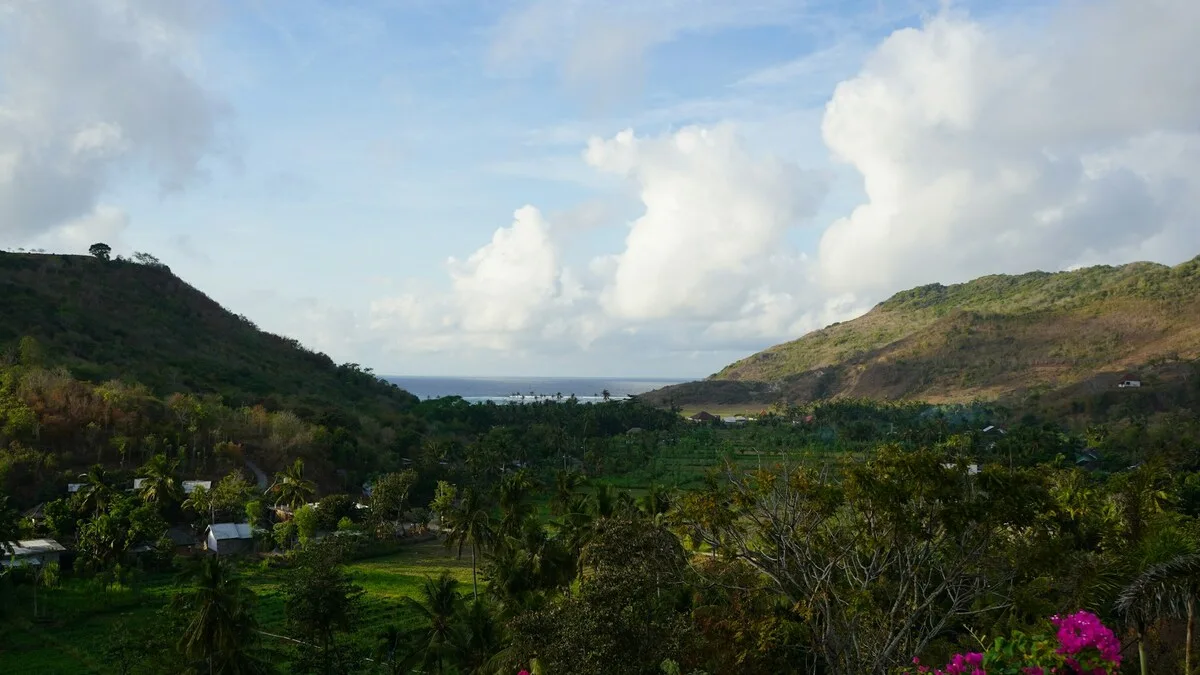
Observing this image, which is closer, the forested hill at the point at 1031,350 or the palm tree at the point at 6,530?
the palm tree at the point at 6,530

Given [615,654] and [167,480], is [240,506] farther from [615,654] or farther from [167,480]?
[615,654]

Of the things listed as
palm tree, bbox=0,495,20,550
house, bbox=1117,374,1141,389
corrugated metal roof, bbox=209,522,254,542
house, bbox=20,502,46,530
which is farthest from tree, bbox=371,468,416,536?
house, bbox=1117,374,1141,389

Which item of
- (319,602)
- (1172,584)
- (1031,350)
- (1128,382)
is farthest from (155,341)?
(1031,350)

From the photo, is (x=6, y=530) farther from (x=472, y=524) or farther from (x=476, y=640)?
(x=476, y=640)

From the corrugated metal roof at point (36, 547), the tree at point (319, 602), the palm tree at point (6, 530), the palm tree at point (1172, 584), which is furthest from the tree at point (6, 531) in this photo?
the palm tree at point (1172, 584)

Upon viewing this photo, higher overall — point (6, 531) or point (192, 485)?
point (192, 485)

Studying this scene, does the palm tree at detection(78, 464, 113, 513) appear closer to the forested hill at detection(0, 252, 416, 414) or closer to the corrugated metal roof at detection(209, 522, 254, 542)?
the corrugated metal roof at detection(209, 522, 254, 542)

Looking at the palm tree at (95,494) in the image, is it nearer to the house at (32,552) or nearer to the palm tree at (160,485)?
the house at (32,552)

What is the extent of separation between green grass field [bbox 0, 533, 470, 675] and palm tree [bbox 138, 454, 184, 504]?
737 centimetres

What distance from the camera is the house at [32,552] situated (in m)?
39.2

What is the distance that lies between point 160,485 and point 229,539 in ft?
17.5

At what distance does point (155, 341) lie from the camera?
101375 millimetres

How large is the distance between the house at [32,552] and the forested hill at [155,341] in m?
34.4

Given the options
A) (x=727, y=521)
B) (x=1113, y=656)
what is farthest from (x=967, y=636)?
(x=1113, y=656)
